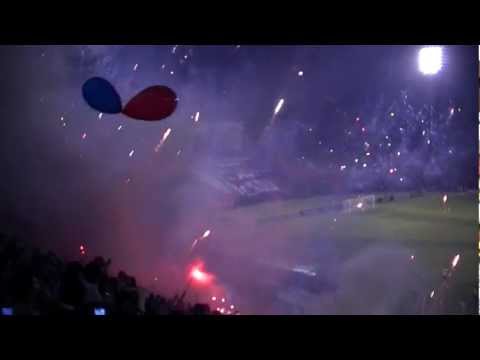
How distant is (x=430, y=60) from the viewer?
3.20 meters

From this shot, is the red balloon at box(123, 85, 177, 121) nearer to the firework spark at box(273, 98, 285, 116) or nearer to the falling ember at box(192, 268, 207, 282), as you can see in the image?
the firework spark at box(273, 98, 285, 116)

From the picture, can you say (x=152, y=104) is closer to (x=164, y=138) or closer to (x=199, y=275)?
(x=164, y=138)

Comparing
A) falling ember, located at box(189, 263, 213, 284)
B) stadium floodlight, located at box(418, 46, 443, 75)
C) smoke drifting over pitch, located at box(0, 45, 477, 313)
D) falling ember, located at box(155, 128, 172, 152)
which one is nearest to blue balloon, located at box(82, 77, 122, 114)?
smoke drifting over pitch, located at box(0, 45, 477, 313)

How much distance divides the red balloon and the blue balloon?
8 centimetres

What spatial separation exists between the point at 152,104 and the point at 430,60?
1881 mm

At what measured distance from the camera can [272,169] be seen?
127 inches

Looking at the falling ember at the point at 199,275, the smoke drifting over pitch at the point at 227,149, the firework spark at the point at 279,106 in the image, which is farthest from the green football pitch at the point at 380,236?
the firework spark at the point at 279,106

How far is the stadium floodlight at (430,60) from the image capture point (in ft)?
10.4

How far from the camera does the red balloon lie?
317cm

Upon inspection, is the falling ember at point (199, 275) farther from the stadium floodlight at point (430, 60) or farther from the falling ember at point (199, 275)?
the stadium floodlight at point (430, 60)

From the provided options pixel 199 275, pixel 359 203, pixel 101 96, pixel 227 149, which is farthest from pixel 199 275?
pixel 101 96
